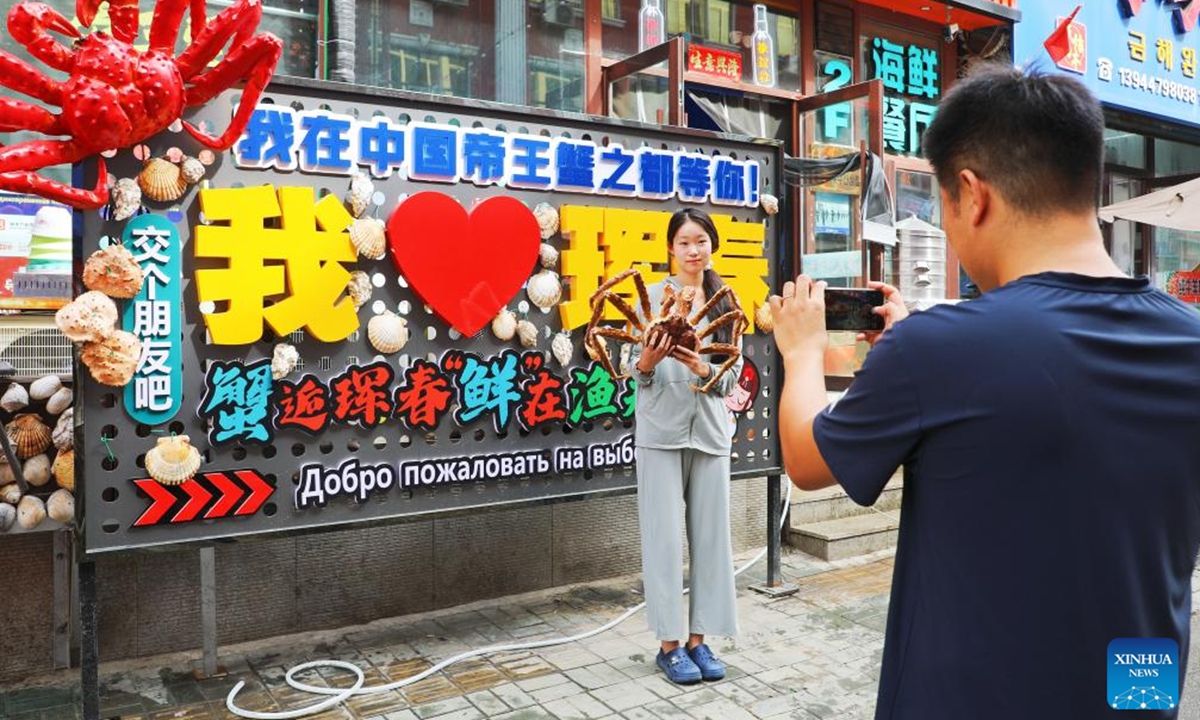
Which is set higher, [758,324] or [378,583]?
[758,324]

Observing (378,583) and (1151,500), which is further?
(378,583)

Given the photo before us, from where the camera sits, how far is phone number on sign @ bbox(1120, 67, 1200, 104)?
10.9 m

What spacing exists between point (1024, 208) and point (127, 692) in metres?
4.39

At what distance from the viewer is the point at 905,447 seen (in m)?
1.50

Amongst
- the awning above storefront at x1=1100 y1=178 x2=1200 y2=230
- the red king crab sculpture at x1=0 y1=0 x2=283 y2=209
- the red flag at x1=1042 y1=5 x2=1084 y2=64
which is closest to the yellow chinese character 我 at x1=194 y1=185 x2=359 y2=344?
the red king crab sculpture at x1=0 y1=0 x2=283 y2=209

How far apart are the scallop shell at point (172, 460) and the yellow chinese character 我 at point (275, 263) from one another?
455 mm

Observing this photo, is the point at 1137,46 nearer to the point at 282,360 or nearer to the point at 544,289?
the point at 544,289

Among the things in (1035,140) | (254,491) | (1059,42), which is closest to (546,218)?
(254,491)

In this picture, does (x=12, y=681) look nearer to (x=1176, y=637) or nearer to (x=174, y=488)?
(x=174, y=488)

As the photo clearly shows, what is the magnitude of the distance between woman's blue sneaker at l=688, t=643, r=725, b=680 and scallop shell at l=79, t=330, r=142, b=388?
9.33 feet

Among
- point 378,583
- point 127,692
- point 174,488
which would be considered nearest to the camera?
point 174,488

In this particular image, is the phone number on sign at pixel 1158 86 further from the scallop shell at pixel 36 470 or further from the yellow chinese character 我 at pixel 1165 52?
the scallop shell at pixel 36 470

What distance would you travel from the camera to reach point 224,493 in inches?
156

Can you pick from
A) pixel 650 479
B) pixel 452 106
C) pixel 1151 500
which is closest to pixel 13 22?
pixel 452 106
